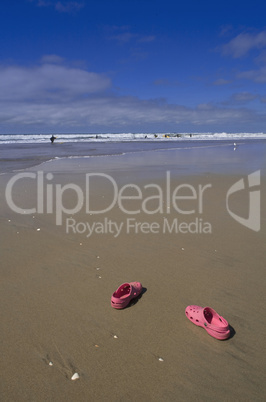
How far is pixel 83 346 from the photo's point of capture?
2434 mm

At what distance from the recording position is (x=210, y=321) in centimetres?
267

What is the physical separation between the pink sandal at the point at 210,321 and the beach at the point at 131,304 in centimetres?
7

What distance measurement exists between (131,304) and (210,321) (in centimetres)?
84

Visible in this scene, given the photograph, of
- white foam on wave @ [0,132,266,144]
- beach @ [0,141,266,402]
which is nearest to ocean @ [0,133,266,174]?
white foam on wave @ [0,132,266,144]

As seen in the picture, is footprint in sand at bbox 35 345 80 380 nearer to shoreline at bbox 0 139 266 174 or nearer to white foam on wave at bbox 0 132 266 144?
shoreline at bbox 0 139 266 174

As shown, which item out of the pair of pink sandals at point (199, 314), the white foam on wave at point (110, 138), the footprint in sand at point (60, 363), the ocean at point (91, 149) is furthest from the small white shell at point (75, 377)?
the white foam on wave at point (110, 138)

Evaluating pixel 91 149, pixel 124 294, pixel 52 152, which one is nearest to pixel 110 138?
pixel 91 149

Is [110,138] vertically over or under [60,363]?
over

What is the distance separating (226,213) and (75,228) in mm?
3236

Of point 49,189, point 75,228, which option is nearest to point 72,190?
point 49,189

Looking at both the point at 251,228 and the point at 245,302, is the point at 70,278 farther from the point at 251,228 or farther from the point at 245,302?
the point at 251,228

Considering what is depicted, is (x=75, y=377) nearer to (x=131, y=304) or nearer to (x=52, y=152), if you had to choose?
(x=131, y=304)

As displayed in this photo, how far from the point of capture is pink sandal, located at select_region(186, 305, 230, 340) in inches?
96.8

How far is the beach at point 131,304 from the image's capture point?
6.94ft
